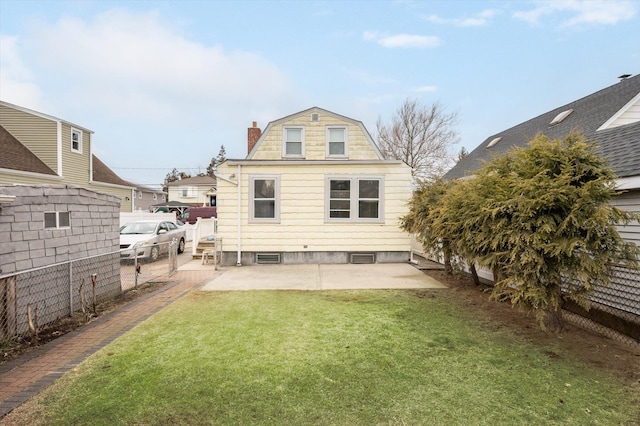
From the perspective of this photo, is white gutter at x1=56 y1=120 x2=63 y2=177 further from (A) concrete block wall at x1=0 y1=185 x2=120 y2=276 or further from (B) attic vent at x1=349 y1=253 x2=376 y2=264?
(B) attic vent at x1=349 y1=253 x2=376 y2=264

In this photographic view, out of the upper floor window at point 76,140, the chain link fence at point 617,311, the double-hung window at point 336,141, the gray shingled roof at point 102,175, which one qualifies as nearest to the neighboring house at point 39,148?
the upper floor window at point 76,140

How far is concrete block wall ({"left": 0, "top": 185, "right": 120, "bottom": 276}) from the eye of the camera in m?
4.30

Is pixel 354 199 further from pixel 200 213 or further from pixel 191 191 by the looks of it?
pixel 191 191

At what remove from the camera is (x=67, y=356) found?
3.86 metres

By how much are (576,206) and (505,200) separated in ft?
2.54

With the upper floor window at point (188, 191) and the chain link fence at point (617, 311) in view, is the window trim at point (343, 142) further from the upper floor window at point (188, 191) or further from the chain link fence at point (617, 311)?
the upper floor window at point (188, 191)

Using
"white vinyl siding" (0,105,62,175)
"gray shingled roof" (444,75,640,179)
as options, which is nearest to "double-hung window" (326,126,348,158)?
"gray shingled roof" (444,75,640,179)

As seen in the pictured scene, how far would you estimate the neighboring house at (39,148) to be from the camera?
14.0m

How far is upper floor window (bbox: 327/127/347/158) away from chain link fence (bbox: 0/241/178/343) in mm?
7196

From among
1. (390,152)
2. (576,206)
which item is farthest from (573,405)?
(390,152)

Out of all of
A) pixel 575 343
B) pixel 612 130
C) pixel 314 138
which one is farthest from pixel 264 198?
pixel 612 130

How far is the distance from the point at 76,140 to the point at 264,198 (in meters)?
14.1

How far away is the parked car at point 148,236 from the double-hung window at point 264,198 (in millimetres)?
3224

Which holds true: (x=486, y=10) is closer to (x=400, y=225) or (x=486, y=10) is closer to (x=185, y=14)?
(x=400, y=225)
